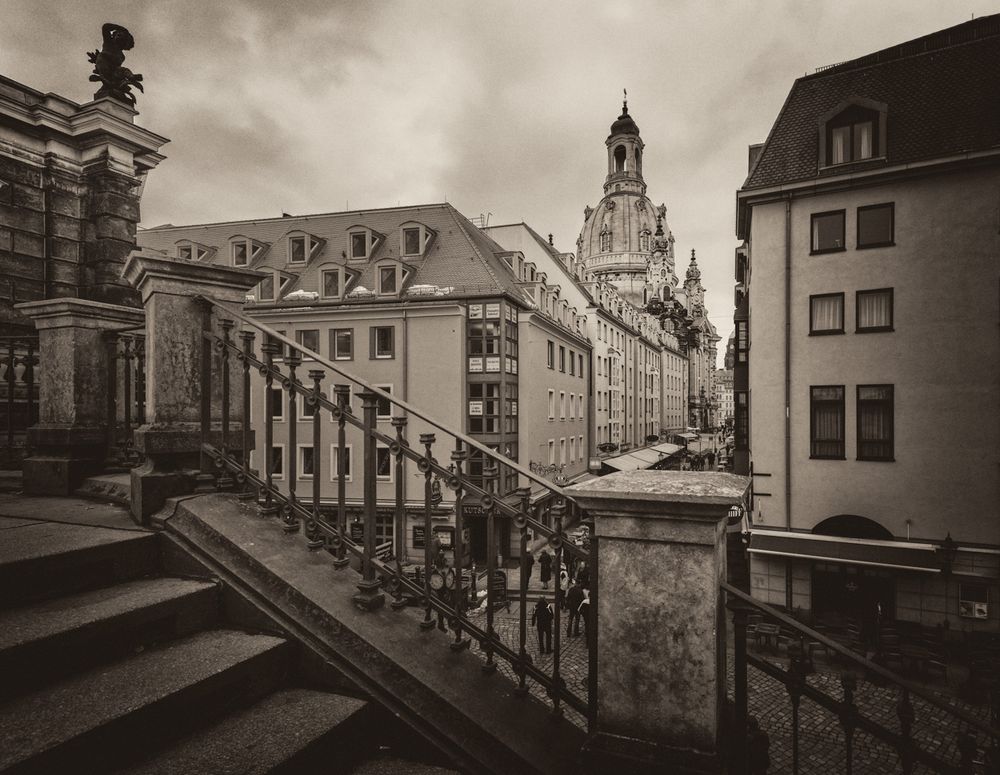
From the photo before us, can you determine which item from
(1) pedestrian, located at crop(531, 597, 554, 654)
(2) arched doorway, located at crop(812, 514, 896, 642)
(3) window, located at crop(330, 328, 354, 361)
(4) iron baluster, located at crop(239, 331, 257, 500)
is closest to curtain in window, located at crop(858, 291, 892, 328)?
(2) arched doorway, located at crop(812, 514, 896, 642)

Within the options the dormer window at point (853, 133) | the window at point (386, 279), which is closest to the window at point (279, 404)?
the window at point (386, 279)

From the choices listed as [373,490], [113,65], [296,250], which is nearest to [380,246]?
[296,250]

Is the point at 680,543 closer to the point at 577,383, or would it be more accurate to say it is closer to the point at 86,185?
the point at 86,185

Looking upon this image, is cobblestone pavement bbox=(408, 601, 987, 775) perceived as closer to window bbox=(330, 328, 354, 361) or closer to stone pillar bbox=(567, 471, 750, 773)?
stone pillar bbox=(567, 471, 750, 773)

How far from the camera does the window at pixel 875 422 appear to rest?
14.6 m

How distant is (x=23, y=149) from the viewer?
6.55 m

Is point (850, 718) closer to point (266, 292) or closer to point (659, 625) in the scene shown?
point (659, 625)

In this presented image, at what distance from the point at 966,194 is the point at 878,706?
1240 centimetres

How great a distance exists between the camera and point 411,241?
27750 mm

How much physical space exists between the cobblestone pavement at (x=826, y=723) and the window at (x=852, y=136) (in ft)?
43.1

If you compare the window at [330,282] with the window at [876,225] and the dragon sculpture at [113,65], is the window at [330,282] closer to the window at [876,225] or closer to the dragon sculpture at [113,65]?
the dragon sculpture at [113,65]

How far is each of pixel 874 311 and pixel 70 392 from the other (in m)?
17.2

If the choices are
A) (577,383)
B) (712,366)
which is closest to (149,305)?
(577,383)

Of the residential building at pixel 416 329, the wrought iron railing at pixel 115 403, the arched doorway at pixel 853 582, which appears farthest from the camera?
the residential building at pixel 416 329
